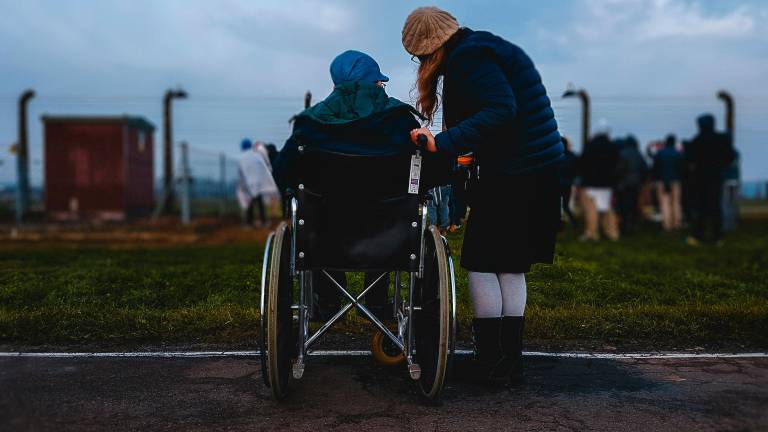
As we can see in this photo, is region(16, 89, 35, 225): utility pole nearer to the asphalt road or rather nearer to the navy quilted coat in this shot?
the asphalt road

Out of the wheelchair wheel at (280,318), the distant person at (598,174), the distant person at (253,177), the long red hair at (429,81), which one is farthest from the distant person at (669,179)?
the wheelchair wheel at (280,318)

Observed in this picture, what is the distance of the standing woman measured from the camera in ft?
11.5

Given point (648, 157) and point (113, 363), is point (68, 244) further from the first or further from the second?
point (648, 157)

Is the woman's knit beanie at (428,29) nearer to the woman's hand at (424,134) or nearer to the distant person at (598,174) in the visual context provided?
the woman's hand at (424,134)

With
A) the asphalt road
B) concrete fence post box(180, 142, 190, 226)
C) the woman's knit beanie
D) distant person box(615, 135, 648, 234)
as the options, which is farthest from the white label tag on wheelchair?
concrete fence post box(180, 142, 190, 226)

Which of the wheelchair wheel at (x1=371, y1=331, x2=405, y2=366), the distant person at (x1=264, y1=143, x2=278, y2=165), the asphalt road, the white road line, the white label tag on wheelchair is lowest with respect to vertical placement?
the asphalt road

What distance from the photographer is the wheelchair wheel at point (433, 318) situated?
3.25m

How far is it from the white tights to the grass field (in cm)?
39

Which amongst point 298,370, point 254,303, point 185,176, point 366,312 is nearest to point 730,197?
point 185,176

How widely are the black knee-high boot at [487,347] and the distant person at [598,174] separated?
29.1 feet

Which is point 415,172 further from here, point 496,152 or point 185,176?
point 185,176

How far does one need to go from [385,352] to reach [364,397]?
0.57 meters

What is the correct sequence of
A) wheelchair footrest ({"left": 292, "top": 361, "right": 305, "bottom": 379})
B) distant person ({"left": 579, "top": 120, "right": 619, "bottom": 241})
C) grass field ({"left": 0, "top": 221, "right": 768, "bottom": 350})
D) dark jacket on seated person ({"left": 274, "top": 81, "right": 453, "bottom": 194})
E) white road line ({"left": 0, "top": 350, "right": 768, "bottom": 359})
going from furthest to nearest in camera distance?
distant person ({"left": 579, "top": 120, "right": 619, "bottom": 241}), grass field ({"left": 0, "top": 221, "right": 768, "bottom": 350}), white road line ({"left": 0, "top": 350, "right": 768, "bottom": 359}), wheelchair footrest ({"left": 292, "top": 361, "right": 305, "bottom": 379}), dark jacket on seated person ({"left": 274, "top": 81, "right": 453, "bottom": 194})

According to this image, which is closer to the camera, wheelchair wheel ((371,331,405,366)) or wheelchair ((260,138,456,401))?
wheelchair ((260,138,456,401))
